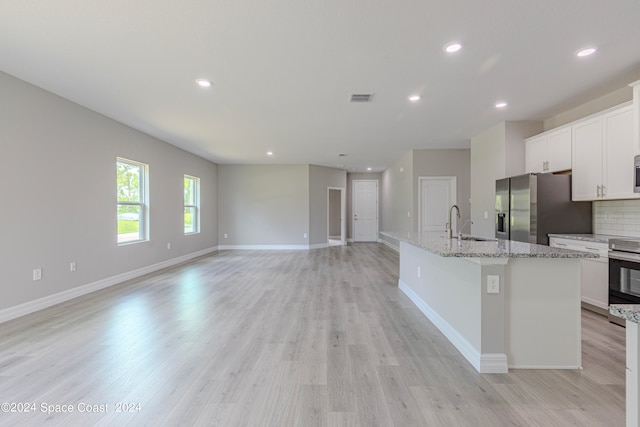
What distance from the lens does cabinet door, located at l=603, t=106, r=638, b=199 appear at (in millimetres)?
3037

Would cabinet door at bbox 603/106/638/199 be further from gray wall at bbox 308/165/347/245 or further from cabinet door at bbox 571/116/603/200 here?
gray wall at bbox 308/165/347/245

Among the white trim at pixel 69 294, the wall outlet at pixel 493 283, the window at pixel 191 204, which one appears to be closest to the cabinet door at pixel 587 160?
the wall outlet at pixel 493 283

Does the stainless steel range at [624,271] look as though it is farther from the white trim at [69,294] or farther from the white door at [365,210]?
the white door at [365,210]

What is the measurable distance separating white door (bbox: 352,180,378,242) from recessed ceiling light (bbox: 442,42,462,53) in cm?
818

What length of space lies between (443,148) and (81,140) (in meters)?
6.95

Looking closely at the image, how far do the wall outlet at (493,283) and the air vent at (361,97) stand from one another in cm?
255

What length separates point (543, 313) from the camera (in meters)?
2.13

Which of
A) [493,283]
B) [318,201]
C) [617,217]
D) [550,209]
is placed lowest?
[493,283]

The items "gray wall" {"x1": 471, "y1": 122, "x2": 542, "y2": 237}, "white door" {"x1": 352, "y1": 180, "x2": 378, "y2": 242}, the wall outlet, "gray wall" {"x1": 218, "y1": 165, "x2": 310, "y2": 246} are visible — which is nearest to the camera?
the wall outlet

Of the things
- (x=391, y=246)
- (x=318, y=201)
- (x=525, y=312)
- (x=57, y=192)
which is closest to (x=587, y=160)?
(x=525, y=312)

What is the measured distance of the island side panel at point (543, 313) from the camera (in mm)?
2119

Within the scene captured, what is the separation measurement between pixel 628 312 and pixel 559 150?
393 cm

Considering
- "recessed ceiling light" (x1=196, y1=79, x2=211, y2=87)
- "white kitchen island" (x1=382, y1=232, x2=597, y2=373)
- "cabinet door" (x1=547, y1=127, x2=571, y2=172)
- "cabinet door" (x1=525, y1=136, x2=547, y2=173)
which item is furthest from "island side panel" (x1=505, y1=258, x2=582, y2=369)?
"recessed ceiling light" (x1=196, y1=79, x2=211, y2=87)

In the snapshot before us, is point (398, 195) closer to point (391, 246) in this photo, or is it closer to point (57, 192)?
point (391, 246)
